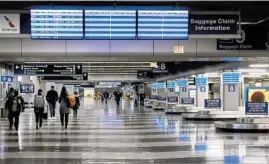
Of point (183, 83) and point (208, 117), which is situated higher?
point (183, 83)

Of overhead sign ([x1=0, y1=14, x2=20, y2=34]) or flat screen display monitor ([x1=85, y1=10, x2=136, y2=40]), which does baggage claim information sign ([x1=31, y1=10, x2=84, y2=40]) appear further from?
overhead sign ([x1=0, y1=14, x2=20, y2=34])

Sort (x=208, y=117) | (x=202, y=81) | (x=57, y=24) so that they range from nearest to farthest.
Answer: (x=57, y=24)
(x=208, y=117)
(x=202, y=81)

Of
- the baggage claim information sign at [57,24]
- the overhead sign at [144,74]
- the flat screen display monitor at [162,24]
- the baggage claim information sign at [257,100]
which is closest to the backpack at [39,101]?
the baggage claim information sign at [57,24]

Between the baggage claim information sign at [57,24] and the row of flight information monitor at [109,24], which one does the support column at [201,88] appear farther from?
the baggage claim information sign at [57,24]

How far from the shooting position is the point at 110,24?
39.9 feet

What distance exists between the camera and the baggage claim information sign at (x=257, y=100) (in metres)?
20.3

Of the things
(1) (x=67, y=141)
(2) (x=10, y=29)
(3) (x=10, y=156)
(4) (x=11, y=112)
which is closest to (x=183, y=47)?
Result: (1) (x=67, y=141)

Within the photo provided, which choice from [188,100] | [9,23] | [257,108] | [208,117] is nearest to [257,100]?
[257,108]

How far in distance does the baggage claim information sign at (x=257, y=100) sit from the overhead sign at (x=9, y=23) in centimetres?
1150

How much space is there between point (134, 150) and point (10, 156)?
331cm

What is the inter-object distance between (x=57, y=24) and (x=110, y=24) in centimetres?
137

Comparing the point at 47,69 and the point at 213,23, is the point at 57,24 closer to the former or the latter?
the point at 213,23

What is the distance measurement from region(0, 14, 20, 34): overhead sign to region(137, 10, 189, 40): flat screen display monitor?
11.1 ft

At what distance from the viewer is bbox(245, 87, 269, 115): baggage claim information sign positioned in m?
20.3
